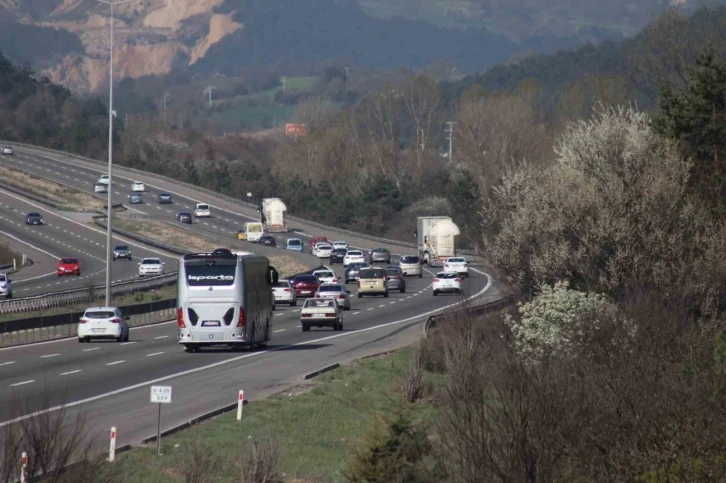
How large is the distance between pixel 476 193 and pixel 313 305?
64.3m

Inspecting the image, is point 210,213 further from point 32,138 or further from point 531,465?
point 531,465

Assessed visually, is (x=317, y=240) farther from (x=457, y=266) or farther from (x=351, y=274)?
(x=457, y=266)

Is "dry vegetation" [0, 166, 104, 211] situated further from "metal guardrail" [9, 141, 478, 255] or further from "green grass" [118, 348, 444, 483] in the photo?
"green grass" [118, 348, 444, 483]

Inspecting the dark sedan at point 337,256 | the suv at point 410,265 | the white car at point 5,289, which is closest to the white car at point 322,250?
the dark sedan at point 337,256

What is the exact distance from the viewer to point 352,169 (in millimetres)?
161500

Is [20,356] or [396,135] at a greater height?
[396,135]

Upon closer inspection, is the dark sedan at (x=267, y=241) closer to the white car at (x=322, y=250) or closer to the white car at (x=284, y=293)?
the white car at (x=322, y=250)

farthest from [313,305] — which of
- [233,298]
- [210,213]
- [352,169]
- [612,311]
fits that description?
[352,169]

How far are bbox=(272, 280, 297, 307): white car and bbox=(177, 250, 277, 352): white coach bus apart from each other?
84.1 feet

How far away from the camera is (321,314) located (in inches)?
1951

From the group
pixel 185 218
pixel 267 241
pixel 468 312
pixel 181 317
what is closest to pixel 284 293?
pixel 468 312

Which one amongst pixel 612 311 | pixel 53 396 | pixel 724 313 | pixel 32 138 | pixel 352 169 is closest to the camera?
pixel 53 396

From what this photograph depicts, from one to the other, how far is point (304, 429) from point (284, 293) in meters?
39.4

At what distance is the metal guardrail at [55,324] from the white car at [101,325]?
4.91 ft
